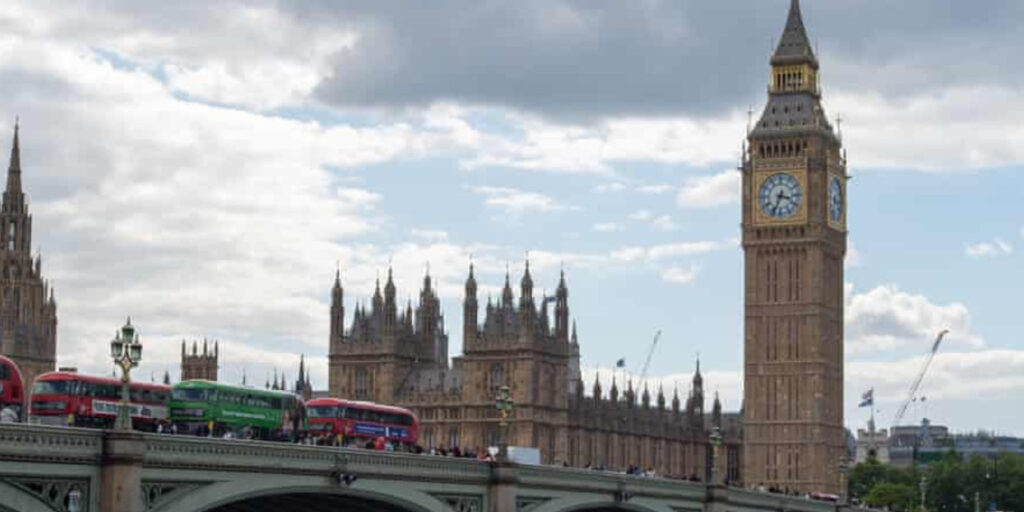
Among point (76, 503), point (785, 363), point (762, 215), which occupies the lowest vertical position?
point (76, 503)

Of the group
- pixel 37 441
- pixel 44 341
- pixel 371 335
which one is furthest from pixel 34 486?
pixel 44 341

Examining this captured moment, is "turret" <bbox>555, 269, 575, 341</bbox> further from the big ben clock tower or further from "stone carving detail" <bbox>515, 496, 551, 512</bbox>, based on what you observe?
"stone carving detail" <bbox>515, 496, 551, 512</bbox>

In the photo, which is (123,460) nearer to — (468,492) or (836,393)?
(468,492)

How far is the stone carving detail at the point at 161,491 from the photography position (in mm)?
50188

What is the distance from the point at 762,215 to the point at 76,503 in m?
142

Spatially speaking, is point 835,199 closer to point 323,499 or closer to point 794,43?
point 794,43

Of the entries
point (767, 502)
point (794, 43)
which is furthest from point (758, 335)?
point (767, 502)

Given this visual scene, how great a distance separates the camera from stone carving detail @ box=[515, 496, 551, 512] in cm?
7106

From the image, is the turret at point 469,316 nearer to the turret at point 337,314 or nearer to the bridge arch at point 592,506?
the turret at point 337,314

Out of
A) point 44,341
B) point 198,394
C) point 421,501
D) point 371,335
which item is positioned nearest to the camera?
point 421,501

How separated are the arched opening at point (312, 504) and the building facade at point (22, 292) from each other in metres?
115

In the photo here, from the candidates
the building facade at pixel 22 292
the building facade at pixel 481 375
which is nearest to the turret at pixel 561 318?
the building facade at pixel 481 375

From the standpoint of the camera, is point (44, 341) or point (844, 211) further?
point (844, 211)

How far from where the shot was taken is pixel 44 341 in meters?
180
